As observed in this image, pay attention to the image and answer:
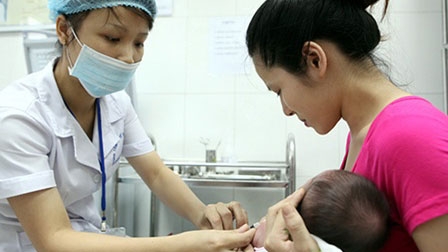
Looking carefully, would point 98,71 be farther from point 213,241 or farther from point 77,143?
point 213,241

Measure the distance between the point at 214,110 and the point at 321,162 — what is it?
0.69 meters

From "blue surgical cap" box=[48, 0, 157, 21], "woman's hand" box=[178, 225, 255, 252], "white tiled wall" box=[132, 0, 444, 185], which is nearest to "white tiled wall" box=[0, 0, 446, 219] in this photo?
"white tiled wall" box=[132, 0, 444, 185]

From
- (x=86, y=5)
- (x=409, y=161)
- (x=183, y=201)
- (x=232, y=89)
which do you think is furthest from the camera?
(x=232, y=89)

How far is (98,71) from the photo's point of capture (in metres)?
1.15

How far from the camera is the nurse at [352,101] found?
0.65m

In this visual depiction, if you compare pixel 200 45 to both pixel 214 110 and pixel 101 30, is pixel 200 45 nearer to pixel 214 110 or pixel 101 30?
pixel 214 110

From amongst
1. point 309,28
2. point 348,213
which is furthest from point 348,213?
point 309,28

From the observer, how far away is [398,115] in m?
0.70

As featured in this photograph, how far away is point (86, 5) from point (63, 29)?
0.12 meters

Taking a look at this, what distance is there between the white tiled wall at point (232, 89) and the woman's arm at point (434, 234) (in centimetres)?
154

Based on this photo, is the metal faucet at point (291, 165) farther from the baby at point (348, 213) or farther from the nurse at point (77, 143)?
the baby at point (348, 213)

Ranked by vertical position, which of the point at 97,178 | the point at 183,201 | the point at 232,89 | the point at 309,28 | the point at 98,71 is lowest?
the point at 183,201

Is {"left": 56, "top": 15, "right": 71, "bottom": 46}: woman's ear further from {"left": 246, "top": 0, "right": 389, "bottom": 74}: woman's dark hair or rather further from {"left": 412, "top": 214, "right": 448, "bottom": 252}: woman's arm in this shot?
{"left": 412, "top": 214, "right": 448, "bottom": 252}: woman's arm

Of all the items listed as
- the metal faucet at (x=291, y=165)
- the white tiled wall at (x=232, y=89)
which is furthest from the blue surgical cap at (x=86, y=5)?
the white tiled wall at (x=232, y=89)
